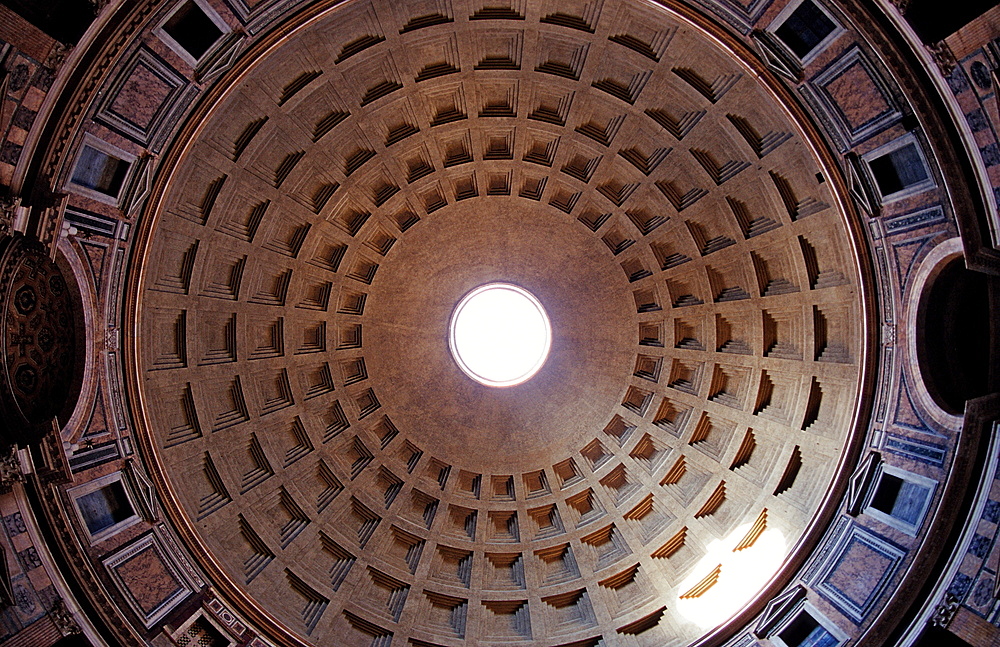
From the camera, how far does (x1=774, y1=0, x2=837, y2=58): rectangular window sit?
58.6ft

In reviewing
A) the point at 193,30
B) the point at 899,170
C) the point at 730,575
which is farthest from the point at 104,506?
the point at 899,170

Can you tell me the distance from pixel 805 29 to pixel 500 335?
16.8 m

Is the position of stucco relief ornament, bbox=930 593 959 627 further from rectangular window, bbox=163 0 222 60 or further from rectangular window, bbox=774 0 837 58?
rectangular window, bbox=163 0 222 60

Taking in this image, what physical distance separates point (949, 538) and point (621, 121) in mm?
15492

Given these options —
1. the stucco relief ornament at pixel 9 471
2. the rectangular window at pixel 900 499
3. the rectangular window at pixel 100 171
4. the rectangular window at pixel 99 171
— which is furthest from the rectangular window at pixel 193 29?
the rectangular window at pixel 900 499

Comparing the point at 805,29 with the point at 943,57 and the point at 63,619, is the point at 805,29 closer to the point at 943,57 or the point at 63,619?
the point at 943,57

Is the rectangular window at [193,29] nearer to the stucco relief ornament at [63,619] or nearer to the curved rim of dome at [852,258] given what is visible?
the curved rim of dome at [852,258]

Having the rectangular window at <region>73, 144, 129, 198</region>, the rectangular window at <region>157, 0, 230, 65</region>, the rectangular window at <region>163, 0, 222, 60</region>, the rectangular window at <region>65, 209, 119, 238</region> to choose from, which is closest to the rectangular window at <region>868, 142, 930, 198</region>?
the rectangular window at <region>157, 0, 230, 65</region>

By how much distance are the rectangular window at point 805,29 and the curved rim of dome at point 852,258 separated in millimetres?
904

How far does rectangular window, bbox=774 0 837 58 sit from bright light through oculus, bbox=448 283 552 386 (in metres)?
12.9

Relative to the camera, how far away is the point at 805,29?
18.2 m

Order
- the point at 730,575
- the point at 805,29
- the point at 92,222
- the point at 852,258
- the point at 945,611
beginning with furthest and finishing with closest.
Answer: the point at 730,575 → the point at 852,258 → the point at 92,222 → the point at 805,29 → the point at 945,611

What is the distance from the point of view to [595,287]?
1070 inches

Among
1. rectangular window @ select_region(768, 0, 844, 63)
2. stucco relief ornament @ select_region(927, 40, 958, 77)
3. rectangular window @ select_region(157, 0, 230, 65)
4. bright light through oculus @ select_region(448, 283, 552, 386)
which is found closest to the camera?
stucco relief ornament @ select_region(927, 40, 958, 77)
